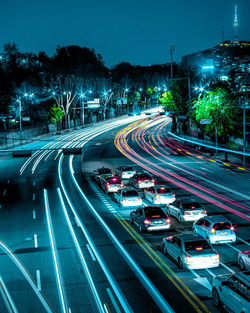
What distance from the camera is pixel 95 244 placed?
21297 millimetres

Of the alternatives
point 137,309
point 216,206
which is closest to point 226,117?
point 216,206

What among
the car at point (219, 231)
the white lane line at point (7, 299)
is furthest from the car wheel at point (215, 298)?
the car at point (219, 231)

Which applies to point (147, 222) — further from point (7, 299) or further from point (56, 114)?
point (56, 114)

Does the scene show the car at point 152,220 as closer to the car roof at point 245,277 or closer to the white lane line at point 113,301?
the white lane line at point 113,301

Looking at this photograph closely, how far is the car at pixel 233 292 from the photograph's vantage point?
11828mm

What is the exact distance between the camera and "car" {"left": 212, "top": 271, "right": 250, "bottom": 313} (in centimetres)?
1183

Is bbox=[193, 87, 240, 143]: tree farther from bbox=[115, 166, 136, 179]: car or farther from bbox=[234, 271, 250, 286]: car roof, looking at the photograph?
bbox=[234, 271, 250, 286]: car roof

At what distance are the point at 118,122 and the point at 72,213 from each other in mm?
89425

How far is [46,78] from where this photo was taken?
11444 cm

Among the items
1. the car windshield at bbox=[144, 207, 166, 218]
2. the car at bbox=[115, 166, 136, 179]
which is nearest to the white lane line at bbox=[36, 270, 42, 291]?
the car windshield at bbox=[144, 207, 166, 218]

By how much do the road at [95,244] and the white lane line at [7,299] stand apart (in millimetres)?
35

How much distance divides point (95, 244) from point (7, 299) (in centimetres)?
715

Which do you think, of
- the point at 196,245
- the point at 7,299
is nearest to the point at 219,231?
the point at 196,245

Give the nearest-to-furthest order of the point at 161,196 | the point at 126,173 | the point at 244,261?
the point at 244,261 → the point at 161,196 → the point at 126,173
